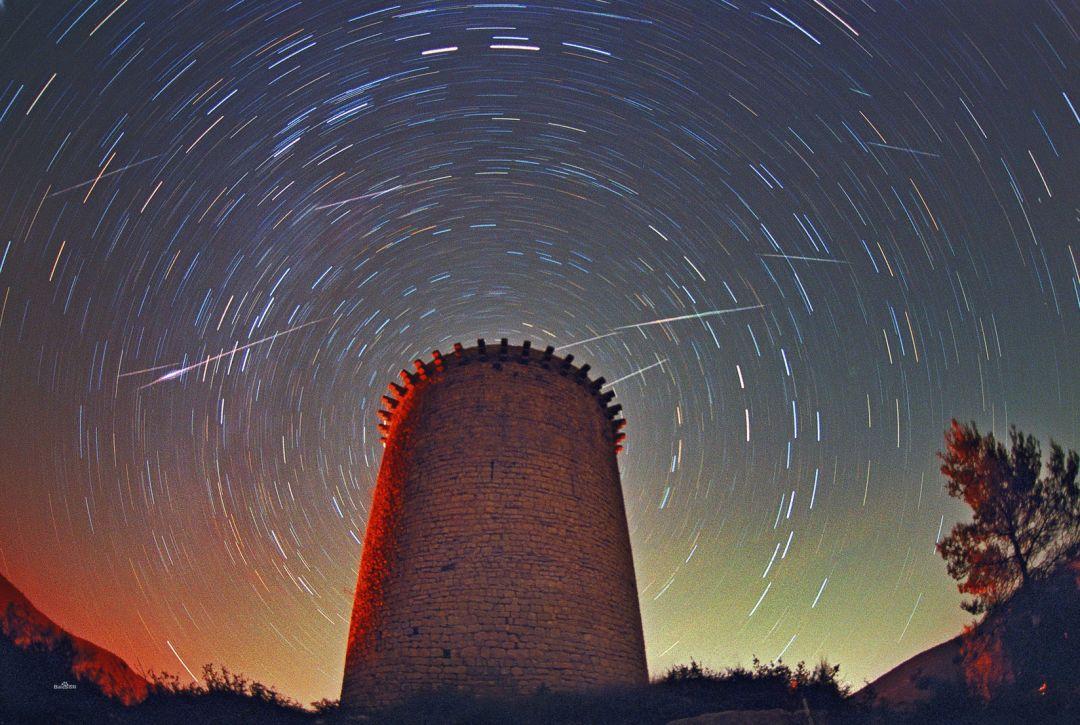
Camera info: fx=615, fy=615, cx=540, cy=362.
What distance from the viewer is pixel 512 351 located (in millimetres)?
→ 15492

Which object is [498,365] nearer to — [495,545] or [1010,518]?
[495,545]

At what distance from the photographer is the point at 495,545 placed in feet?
39.5

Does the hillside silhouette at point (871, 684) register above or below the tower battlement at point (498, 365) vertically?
below

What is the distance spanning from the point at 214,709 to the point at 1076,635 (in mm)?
17286

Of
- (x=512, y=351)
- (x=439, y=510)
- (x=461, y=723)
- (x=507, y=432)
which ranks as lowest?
(x=461, y=723)

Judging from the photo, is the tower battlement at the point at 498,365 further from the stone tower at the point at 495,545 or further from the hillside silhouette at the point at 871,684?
the hillside silhouette at the point at 871,684

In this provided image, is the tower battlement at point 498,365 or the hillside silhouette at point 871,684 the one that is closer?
the hillside silhouette at point 871,684

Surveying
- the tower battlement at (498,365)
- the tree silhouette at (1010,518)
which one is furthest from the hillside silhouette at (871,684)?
the tower battlement at (498,365)

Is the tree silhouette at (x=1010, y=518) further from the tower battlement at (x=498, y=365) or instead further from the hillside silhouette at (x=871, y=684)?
the tower battlement at (x=498, y=365)

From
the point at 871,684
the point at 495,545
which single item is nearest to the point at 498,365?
the point at 495,545

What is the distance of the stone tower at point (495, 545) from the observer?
11.0 m

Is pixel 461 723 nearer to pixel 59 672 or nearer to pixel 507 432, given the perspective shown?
pixel 507 432

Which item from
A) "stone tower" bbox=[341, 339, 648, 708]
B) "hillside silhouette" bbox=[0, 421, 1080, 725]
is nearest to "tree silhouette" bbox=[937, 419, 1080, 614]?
"hillside silhouette" bbox=[0, 421, 1080, 725]

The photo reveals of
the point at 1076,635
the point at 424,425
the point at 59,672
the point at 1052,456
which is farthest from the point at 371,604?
the point at 1052,456
